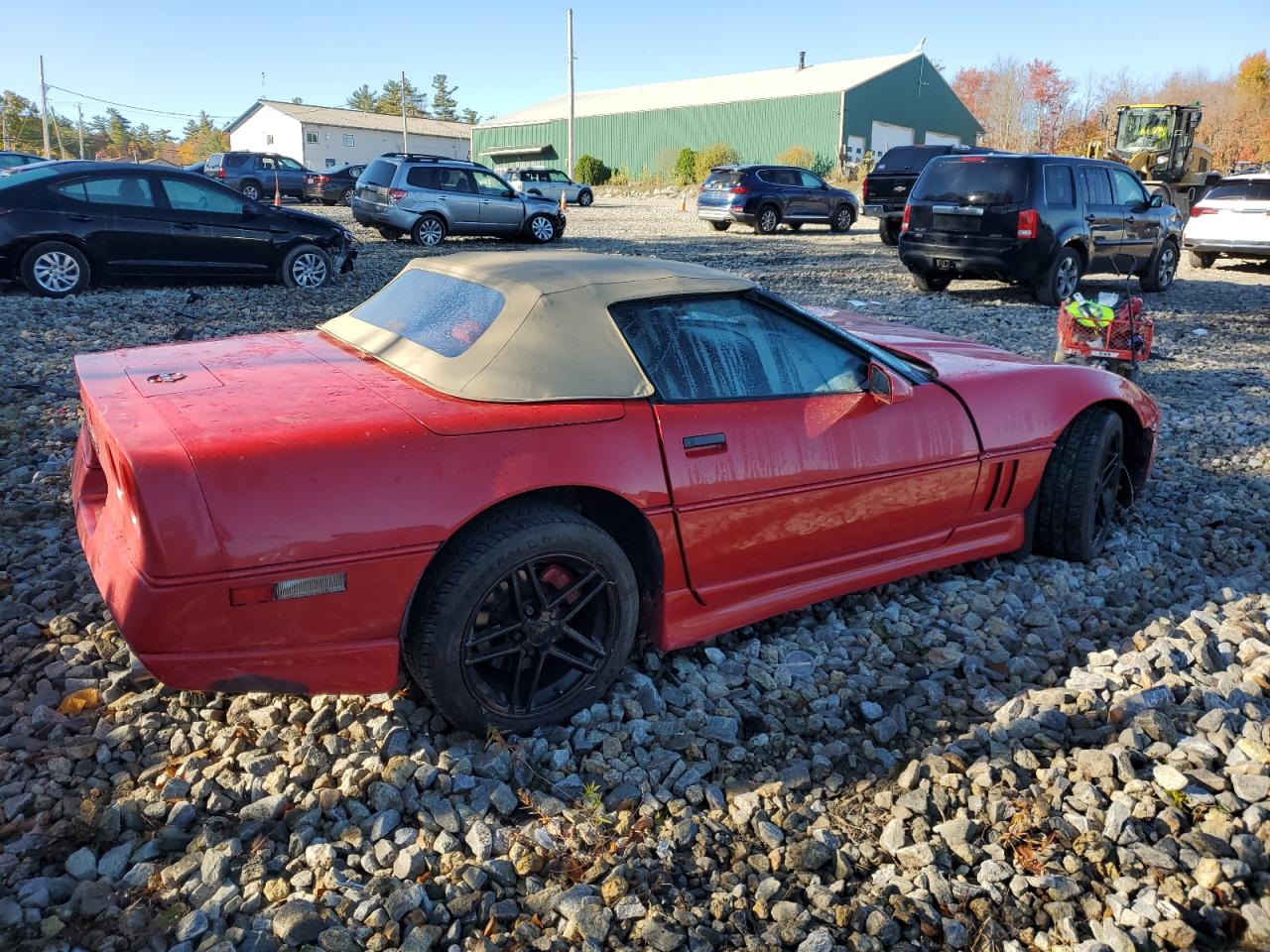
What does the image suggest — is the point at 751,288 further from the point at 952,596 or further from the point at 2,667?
the point at 2,667

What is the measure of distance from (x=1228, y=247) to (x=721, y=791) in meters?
17.0

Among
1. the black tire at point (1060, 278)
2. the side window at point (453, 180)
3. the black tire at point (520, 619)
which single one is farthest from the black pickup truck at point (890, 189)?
the black tire at point (520, 619)

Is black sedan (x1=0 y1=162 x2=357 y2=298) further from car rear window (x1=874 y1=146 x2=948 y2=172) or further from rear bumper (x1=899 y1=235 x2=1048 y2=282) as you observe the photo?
car rear window (x1=874 y1=146 x2=948 y2=172)

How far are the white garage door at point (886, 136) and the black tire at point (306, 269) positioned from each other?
133 ft

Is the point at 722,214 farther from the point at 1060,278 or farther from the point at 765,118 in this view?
the point at 765,118

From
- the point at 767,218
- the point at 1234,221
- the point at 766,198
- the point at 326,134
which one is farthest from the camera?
the point at 326,134

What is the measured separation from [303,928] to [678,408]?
71.4 inches

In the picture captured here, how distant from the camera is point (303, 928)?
2.17 metres

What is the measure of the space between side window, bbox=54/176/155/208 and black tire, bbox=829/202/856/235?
55.6 feet

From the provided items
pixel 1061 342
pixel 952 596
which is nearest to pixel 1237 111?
pixel 1061 342

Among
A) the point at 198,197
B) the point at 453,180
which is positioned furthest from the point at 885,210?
the point at 198,197

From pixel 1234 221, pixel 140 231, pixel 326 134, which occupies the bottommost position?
pixel 140 231

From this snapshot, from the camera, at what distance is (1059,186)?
11258mm

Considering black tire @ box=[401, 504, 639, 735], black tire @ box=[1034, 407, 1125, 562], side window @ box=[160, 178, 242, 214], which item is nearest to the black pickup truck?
side window @ box=[160, 178, 242, 214]
